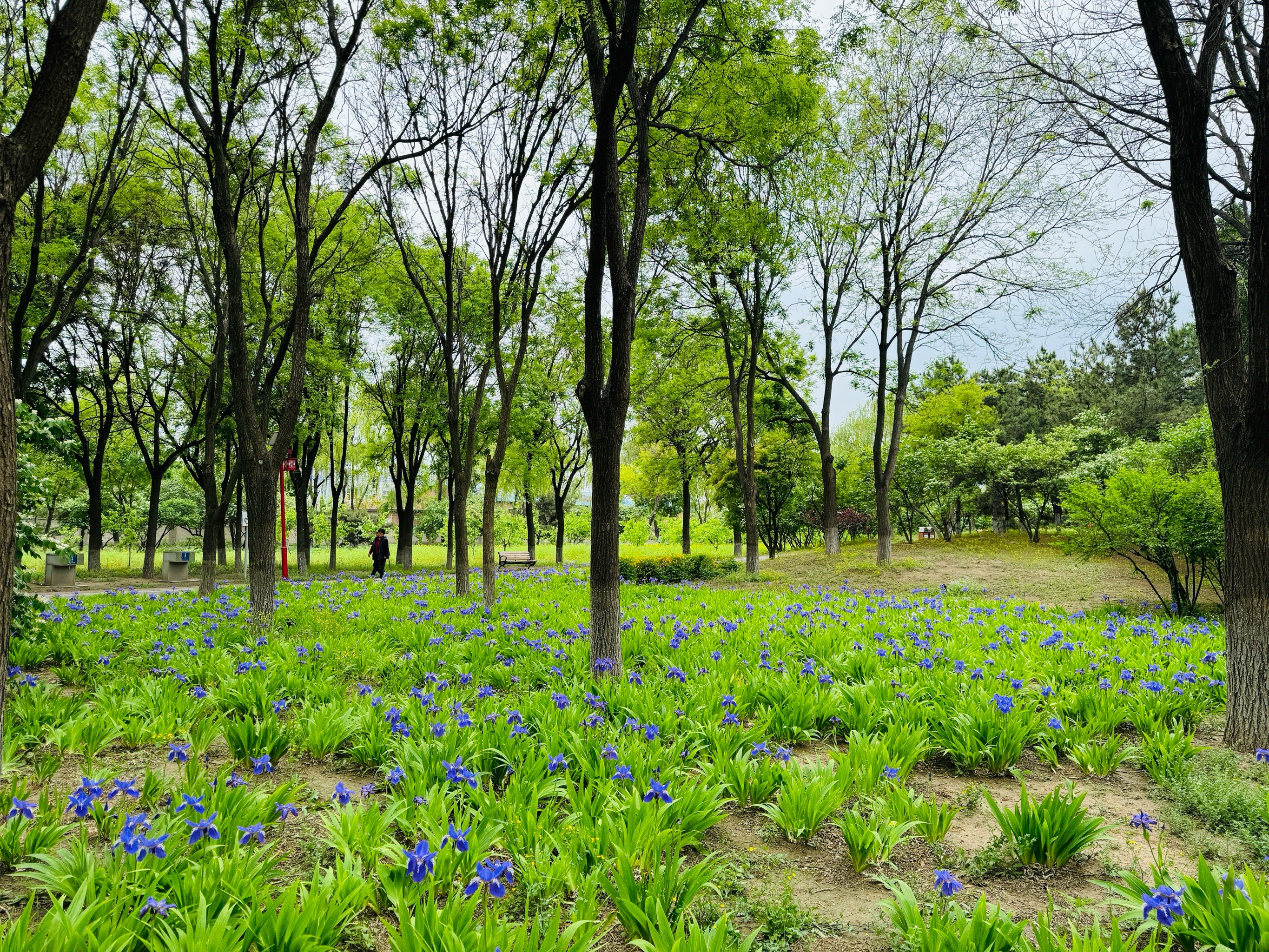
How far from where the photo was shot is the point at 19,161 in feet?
9.15

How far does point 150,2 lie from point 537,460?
16.1m

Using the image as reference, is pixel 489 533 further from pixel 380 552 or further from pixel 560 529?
pixel 560 529

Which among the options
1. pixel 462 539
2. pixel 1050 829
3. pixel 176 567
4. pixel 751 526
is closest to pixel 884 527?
pixel 751 526

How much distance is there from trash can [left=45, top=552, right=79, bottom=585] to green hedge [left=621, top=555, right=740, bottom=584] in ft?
48.0

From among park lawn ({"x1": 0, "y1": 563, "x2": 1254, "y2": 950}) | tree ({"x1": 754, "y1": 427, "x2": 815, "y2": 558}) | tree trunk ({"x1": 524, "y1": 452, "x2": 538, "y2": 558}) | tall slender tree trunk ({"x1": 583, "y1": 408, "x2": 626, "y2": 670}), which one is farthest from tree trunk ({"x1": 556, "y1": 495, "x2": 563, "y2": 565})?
tall slender tree trunk ({"x1": 583, "y1": 408, "x2": 626, "y2": 670})

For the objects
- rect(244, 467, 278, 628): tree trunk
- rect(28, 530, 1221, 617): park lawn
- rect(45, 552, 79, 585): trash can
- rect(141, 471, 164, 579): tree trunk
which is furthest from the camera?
rect(141, 471, 164, 579): tree trunk

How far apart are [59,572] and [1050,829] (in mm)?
22233

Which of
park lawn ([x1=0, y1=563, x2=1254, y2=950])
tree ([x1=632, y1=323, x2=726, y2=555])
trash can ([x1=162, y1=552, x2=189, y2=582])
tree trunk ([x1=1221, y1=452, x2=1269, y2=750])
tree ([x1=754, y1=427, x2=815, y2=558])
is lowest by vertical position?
trash can ([x1=162, y1=552, x2=189, y2=582])

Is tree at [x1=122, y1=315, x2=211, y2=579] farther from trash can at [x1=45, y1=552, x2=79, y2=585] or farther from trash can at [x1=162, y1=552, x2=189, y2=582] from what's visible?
trash can at [x1=45, y1=552, x2=79, y2=585]

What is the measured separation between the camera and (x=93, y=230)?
9.91 meters

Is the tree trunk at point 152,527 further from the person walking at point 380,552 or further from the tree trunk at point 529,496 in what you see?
the tree trunk at point 529,496

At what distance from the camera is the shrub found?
108 inches

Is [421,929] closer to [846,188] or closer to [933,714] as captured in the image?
[933,714]

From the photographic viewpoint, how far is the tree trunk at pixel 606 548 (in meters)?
5.48
